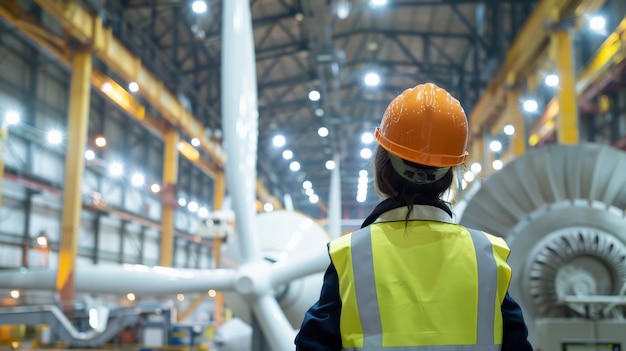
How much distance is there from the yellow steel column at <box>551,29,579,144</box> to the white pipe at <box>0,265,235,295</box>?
7.15m

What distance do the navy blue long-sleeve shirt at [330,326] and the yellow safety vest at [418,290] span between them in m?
0.02

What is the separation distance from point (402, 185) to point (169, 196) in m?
18.4

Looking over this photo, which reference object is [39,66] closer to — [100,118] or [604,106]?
[100,118]

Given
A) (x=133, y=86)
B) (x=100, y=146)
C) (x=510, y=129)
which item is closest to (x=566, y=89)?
(x=510, y=129)

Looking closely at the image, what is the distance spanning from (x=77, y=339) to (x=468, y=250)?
10200mm

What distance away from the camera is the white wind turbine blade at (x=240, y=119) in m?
5.89

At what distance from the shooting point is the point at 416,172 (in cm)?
164

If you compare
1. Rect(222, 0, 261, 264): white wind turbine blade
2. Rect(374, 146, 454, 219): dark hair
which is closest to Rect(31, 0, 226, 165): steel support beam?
Rect(222, 0, 261, 264): white wind turbine blade

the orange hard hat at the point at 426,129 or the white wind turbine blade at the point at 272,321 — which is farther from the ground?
the orange hard hat at the point at 426,129

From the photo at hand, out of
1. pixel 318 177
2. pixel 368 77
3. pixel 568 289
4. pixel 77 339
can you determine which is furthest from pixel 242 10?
pixel 318 177

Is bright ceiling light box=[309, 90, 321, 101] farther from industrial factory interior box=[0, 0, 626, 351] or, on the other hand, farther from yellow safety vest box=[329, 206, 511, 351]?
yellow safety vest box=[329, 206, 511, 351]

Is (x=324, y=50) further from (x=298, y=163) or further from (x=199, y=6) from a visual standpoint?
(x=298, y=163)

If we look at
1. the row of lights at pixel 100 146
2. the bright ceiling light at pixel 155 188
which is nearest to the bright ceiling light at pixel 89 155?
the row of lights at pixel 100 146

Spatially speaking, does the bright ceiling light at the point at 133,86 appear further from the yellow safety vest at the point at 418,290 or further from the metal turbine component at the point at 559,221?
the yellow safety vest at the point at 418,290
